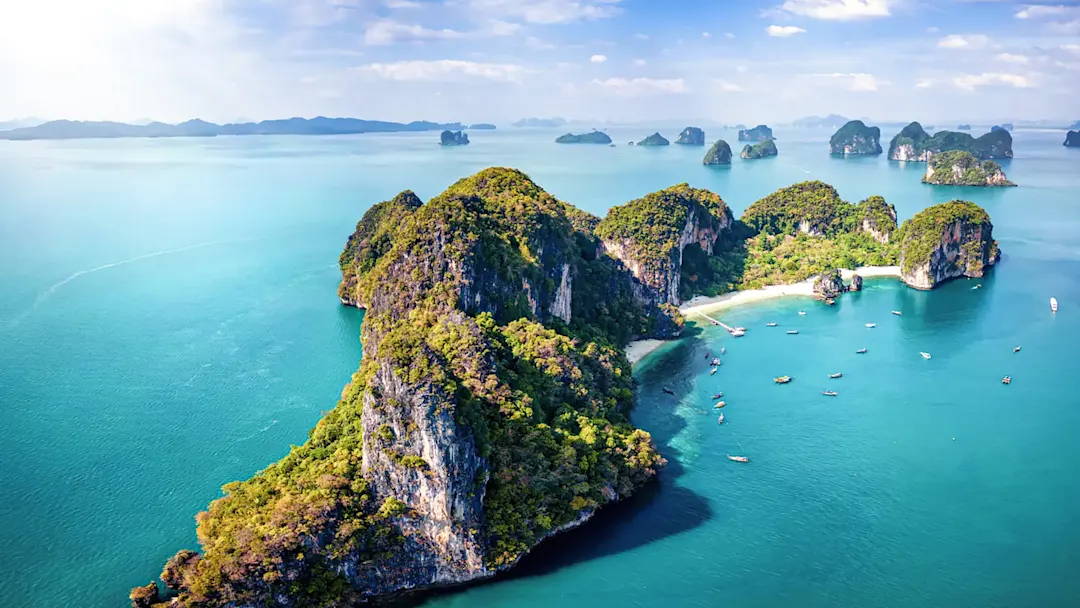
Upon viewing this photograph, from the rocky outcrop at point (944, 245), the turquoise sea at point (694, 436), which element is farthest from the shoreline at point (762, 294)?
the rocky outcrop at point (944, 245)

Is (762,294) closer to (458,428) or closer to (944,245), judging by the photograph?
(944,245)

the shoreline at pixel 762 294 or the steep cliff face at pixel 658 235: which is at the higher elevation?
the steep cliff face at pixel 658 235

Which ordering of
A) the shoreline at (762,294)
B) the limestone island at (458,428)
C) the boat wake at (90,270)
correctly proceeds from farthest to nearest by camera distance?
the shoreline at (762,294)
the boat wake at (90,270)
the limestone island at (458,428)

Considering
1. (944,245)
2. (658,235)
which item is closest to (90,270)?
(658,235)

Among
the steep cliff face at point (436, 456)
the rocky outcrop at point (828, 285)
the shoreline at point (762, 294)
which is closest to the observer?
the steep cliff face at point (436, 456)

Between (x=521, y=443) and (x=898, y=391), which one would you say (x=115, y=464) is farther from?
(x=898, y=391)

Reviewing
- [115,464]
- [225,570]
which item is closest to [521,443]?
[225,570]

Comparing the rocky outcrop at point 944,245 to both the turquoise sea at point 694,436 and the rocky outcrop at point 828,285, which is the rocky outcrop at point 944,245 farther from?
the rocky outcrop at point 828,285
